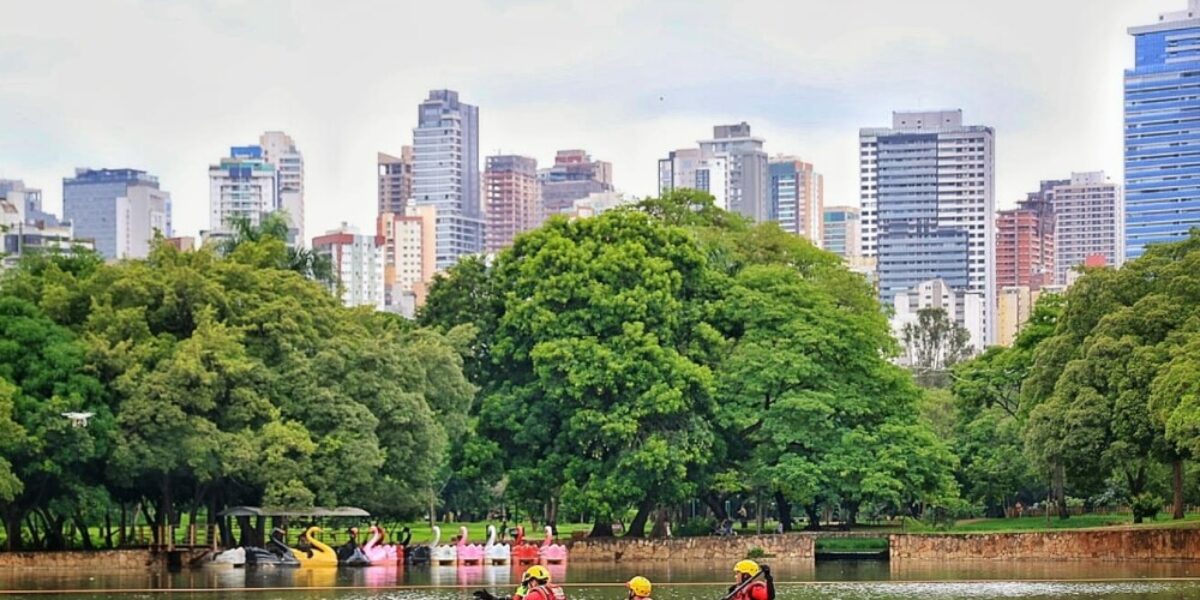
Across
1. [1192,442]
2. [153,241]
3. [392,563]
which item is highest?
[153,241]

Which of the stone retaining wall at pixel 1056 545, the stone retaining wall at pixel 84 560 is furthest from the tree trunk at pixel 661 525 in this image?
the stone retaining wall at pixel 84 560

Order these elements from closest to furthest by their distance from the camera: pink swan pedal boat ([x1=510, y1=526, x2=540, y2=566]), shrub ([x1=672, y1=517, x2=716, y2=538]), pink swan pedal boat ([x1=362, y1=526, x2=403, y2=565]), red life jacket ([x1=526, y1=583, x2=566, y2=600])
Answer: red life jacket ([x1=526, y1=583, x2=566, y2=600]) → pink swan pedal boat ([x1=510, y1=526, x2=540, y2=566]) → pink swan pedal boat ([x1=362, y1=526, x2=403, y2=565]) → shrub ([x1=672, y1=517, x2=716, y2=538])

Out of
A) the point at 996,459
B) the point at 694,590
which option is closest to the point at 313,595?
the point at 694,590

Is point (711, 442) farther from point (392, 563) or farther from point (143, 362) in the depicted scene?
point (143, 362)

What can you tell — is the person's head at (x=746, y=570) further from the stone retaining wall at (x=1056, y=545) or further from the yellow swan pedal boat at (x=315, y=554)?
the yellow swan pedal boat at (x=315, y=554)

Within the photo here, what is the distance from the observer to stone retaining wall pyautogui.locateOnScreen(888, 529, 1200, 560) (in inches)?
2346

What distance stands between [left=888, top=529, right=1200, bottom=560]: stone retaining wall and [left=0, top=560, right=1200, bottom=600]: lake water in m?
1.51

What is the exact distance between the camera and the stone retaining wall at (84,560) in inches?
2458

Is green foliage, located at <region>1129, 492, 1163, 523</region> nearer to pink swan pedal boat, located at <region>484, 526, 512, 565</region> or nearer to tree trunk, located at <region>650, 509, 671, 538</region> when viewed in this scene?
tree trunk, located at <region>650, 509, 671, 538</region>

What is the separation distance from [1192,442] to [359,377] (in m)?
25.3

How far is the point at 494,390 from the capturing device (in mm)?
72812

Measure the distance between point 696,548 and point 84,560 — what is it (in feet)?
60.0

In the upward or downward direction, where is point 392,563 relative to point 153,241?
downward

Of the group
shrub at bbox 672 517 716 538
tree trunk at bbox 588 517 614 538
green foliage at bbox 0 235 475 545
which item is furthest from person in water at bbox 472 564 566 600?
shrub at bbox 672 517 716 538
